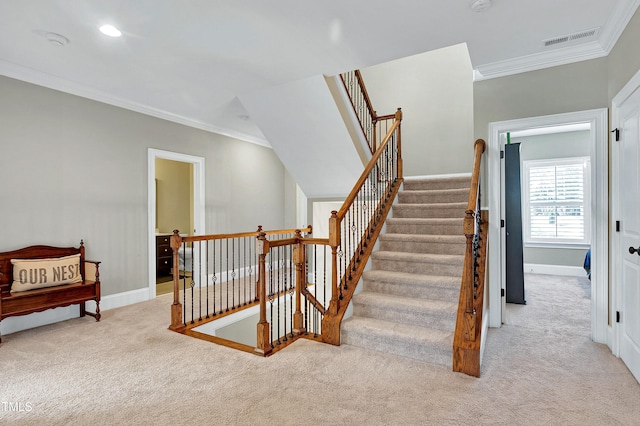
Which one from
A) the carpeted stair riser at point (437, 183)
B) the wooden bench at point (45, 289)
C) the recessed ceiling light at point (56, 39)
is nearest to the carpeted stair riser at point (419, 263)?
the carpeted stair riser at point (437, 183)

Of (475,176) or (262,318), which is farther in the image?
(475,176)

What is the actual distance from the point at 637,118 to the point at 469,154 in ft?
12.0

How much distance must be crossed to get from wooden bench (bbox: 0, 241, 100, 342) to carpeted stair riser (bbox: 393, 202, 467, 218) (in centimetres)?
366

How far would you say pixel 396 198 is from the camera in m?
4.88

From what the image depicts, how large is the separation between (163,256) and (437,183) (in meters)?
5.31

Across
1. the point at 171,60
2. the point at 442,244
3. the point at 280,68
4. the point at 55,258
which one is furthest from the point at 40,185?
the point at 442,244

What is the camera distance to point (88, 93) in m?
4.30

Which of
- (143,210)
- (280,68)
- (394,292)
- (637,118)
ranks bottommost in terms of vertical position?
(394,292)

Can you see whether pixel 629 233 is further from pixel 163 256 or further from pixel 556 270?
pixel 163 256

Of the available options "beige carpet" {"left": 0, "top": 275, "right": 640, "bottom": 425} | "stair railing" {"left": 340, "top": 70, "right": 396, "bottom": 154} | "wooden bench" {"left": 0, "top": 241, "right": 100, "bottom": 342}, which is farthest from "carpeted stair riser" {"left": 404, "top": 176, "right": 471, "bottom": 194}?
"wooden bench" {"left": 0, "top": 241, "right": 100, "bottom": 342}

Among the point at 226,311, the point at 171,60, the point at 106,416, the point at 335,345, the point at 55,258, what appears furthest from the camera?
the point at 226,311

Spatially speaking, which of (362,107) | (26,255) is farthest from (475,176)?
A: (26,255)

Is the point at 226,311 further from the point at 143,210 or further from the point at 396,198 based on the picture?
the point at 396,198

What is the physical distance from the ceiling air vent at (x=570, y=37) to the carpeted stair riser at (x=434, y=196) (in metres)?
1.83
